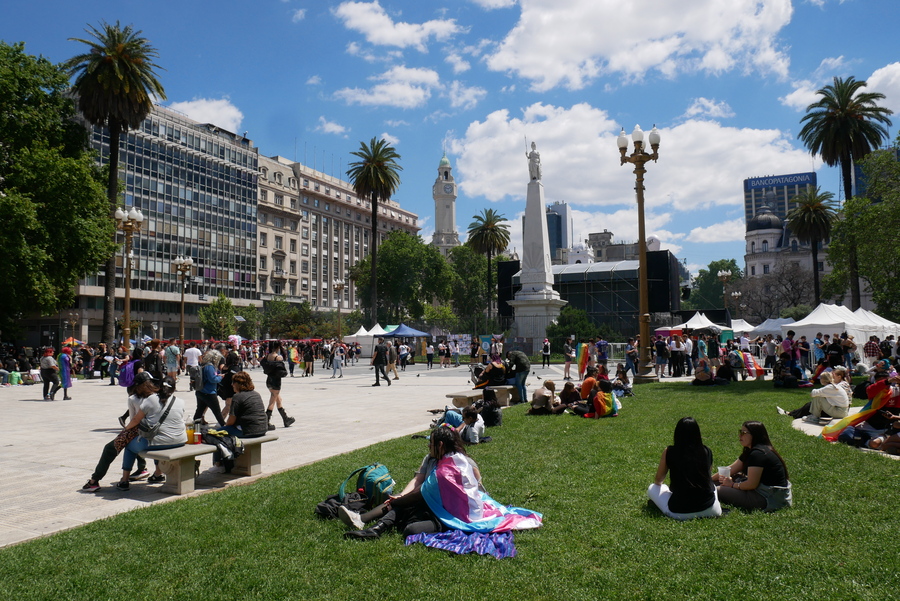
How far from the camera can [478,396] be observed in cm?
1449

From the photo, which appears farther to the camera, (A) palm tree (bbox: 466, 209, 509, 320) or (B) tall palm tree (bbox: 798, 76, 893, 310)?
(A) palm tree (bbox: 466, 209, 509, 320)

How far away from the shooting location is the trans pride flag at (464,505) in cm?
525

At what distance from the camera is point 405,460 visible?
27.1 feet

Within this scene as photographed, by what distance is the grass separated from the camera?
414cm

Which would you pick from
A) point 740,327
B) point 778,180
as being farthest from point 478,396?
point 778,180

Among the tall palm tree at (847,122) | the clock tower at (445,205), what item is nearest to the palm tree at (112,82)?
the tall palm tree at (847,122)

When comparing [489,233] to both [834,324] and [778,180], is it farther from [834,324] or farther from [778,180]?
[778,180]

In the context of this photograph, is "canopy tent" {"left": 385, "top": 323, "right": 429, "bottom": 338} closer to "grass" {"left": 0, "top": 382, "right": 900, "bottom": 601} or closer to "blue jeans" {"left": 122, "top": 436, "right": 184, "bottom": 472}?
"blue jeans" {"left": 122, "top": 436, "right": 184, "bottom": 472}

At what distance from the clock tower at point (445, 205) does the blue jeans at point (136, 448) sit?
118m

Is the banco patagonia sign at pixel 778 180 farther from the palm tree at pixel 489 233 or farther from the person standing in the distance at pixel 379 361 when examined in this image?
the person standing in the distance at pixel 379 361

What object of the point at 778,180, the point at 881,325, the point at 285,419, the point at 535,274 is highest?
the point at 778,180

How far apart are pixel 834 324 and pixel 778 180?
15414 cm

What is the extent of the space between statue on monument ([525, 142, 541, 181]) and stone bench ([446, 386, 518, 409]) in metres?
25.4

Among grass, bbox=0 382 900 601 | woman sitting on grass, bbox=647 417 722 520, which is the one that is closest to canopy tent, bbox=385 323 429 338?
grass, bbox=0 382 900 601
